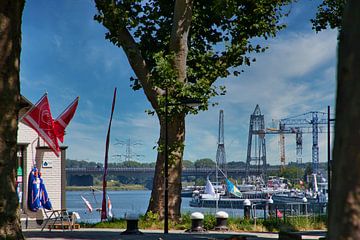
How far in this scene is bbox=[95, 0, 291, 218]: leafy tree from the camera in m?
24.2

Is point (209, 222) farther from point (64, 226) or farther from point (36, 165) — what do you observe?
point (36, 165)

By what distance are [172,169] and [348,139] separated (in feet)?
62.3

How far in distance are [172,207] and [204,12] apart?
8.35m

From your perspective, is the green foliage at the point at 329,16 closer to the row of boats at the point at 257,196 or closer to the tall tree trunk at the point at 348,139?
the tall tree trunk at the point at 348,139

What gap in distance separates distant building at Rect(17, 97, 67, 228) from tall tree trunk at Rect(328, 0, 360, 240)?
767 inches

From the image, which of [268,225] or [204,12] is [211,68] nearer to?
[204,12]

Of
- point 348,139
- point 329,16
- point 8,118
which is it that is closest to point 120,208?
point 329,16

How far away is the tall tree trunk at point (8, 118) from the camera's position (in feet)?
39.1

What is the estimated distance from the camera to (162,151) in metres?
24.6

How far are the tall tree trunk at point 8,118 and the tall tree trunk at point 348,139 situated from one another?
7.63 m

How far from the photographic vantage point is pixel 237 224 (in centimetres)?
2302

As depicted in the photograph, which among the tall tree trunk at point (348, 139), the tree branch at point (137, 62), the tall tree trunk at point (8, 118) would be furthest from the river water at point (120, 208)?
the tall tree trunk at point (348, 139)

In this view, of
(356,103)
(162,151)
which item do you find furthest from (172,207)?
(356,103)

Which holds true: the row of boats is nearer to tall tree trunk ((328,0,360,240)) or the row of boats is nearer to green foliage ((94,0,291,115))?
green foliage ((94,0,291,115))
